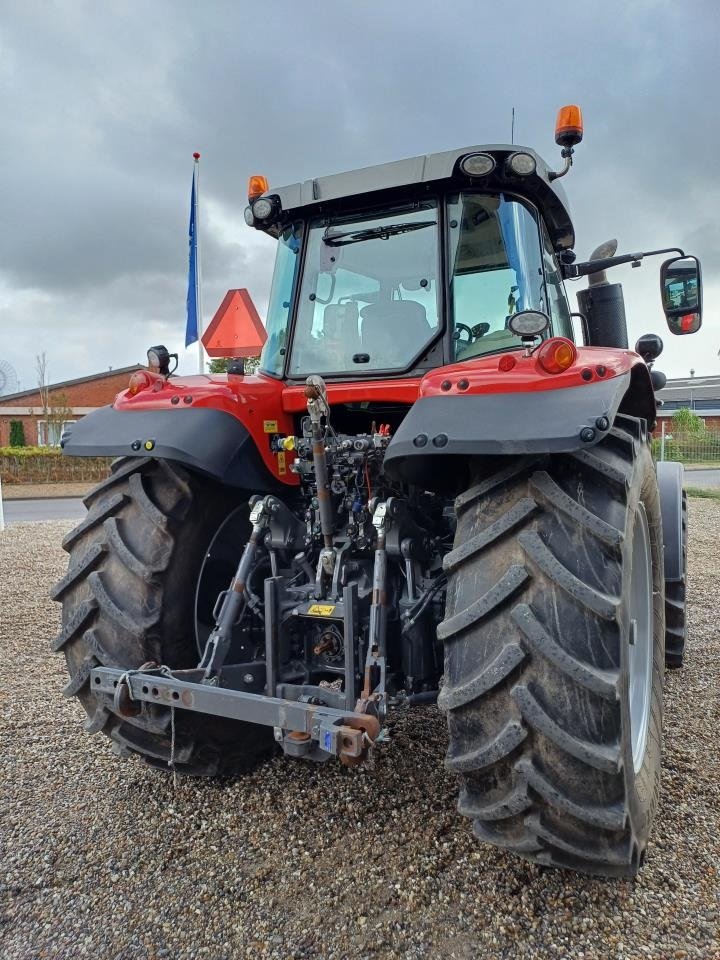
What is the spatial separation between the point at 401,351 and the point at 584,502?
3.72ft

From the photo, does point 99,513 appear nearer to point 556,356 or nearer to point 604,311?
point 556,356

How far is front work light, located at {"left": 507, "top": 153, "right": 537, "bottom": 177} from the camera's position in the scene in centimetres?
267

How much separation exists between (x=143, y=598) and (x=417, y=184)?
6.34 feet

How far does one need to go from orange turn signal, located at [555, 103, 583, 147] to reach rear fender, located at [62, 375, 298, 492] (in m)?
1.67

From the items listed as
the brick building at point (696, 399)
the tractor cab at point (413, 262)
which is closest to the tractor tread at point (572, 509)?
the tractor cab at point (413, 262)

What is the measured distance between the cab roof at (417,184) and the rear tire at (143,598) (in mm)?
1316

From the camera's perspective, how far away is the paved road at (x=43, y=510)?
556 inches

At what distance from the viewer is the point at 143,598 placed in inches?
102

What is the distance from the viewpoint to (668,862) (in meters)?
2.30

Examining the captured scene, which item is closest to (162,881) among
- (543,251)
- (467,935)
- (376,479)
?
(467,935)

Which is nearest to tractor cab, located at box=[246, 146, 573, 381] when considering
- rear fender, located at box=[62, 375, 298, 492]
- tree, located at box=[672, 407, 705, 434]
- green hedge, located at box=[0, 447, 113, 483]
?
rear fender, located at box=[62, 375, 298, 492]

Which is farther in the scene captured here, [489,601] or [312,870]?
[312,870]

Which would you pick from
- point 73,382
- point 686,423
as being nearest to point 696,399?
point 686,423

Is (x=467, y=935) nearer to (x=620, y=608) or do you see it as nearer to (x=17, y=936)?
(x=620, y=608)
